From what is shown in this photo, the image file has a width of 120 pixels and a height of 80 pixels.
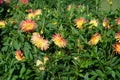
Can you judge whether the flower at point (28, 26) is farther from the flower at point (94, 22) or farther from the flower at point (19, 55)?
the flower at point (94, 22)

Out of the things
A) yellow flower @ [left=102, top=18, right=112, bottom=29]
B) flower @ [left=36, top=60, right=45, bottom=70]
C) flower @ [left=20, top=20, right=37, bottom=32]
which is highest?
flower @ [left=20, top=20, right=37, bottom=32]

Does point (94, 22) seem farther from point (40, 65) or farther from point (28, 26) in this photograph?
point (40, 65)

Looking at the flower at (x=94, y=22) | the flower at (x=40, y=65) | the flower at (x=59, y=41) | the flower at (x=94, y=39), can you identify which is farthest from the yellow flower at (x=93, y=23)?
the flower at (x=40, y=65)

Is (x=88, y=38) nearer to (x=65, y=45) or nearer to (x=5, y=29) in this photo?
(x=65, y=45)

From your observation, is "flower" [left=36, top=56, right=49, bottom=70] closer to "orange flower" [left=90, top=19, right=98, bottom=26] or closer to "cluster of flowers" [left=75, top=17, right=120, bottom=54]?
"cluster of flowers" [left=75, top=17, right=120, bottom=54]

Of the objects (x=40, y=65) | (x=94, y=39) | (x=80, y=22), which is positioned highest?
(x=80, y=22)

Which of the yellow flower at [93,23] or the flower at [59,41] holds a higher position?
the yellow flower at [93,23]

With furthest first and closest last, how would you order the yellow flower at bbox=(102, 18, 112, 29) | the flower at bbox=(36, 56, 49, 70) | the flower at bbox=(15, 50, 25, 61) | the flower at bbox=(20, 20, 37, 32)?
the yellow flower at bbox=(102, 18, 112, 29)
the flower at bbox=(20, 20, 37, 32)
the flower at bbox=(15, 50, 25, 61)
the flower at bbox=(36, 56, 49, 70)

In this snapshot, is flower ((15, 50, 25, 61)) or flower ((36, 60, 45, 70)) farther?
flower ((15, 50, 25, 61))

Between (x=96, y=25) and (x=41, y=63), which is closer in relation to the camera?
(x=41, y=63)

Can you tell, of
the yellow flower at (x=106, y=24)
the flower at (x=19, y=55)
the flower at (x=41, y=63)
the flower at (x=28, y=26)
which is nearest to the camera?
the flower at (x=41, y=63)

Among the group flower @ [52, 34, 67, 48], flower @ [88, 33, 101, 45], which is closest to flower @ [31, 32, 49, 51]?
flower @ [52, 34, 67, 48]

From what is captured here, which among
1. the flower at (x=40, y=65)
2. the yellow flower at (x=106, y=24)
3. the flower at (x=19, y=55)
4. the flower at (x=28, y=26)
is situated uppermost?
the flower at (x=28, y=26)

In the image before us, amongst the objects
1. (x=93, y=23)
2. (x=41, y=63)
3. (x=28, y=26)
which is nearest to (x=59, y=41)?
(x=41, y=63)
